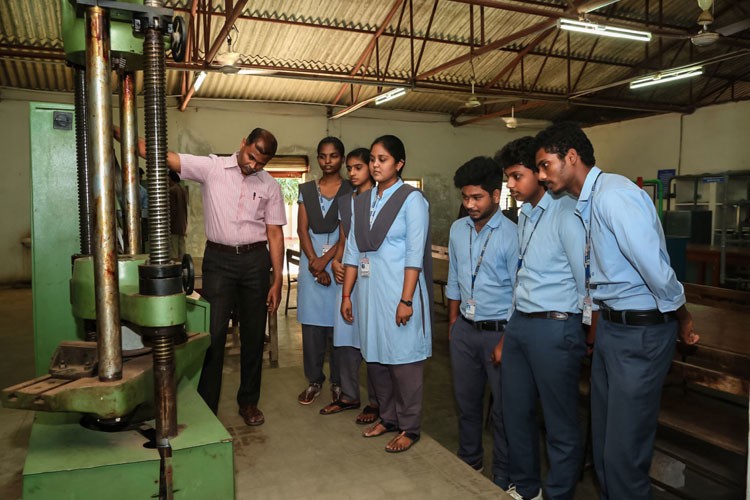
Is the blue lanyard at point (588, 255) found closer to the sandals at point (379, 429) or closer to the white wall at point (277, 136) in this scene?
the sandals at point (379, 429)

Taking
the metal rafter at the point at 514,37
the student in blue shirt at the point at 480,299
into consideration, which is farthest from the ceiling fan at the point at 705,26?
the student in blue shirt at the point at 480,299

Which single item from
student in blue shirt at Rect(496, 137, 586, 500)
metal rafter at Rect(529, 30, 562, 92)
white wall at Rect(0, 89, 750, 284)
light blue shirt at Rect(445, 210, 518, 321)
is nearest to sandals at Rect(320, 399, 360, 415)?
light blue shirt at Rect(445, 210, 518, 321)

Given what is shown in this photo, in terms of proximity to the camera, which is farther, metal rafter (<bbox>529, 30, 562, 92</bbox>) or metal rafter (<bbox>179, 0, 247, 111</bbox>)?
metal rafter (<bbox>529, 30, 562, 92</bbox>)

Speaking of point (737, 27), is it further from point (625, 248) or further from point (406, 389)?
point (406, 389)

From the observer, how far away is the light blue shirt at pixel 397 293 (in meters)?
2.65

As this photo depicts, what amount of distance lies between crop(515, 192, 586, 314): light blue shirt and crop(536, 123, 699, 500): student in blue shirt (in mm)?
47

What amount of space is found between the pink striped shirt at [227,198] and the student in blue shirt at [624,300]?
4.81 ft

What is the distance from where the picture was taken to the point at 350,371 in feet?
10.3

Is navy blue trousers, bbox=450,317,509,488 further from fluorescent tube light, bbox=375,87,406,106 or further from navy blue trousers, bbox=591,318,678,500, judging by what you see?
fluorescent tube light, bbox=375,87,406,106

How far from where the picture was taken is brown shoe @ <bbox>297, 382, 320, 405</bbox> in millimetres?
3338

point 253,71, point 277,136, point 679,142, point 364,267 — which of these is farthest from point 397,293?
point 679,142

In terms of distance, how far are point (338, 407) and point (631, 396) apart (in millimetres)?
1644

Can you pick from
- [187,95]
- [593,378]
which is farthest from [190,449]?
[187,95]

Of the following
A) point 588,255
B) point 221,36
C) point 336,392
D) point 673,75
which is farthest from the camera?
point 673,75
